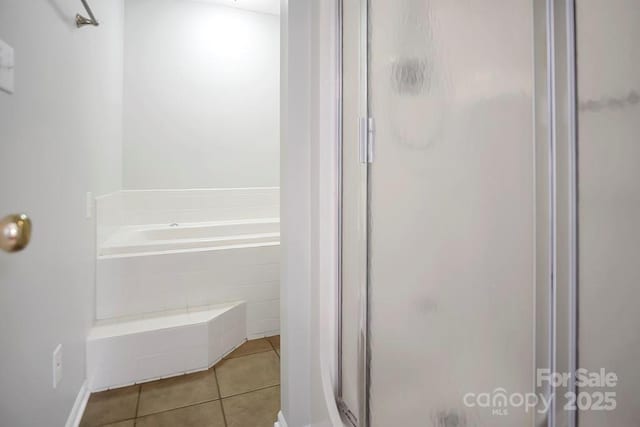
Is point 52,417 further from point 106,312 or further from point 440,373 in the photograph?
point 440,373

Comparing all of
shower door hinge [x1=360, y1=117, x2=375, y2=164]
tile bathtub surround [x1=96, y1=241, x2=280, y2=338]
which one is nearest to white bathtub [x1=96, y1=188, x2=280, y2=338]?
tile bathtub surround [x1=96, y1=241, x2=280, y2=338]

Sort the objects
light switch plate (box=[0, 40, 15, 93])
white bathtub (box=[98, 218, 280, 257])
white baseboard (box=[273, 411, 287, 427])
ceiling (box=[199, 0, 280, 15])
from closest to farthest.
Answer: light switch plate (box=[0, 40, 15, 93])
white baseboard (box=[273, 411, 287, 427])
white bathtub (box=[98, 218, 280, 257])
ceiling (box=[199, 0, 280, 15])

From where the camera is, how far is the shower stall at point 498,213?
0.44 metres

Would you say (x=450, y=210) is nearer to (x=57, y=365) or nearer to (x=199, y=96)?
(x=57, y=365)

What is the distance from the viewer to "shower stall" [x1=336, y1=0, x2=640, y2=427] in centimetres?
44

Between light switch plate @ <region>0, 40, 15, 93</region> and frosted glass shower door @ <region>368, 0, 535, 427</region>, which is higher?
light switch plate @ <region>0, 40, 15, 93</region>

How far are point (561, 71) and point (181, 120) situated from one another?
3332 millimetres

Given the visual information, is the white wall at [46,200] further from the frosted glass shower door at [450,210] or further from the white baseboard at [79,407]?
the frosted glass shower door at [450,210]

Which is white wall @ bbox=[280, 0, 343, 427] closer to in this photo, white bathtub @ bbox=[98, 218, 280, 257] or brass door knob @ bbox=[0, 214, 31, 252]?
brass door knob @ bbox=[0, 214, 31, 252]

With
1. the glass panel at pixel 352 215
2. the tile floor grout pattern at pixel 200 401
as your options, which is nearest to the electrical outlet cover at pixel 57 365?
the tile floor grout pattern at pixel 200 401

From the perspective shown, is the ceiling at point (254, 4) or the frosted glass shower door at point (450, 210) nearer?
the frosted glass shower door at point (450, 210)

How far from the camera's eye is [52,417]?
1.21 meters

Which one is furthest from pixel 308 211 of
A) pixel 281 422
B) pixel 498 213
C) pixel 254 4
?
pixel 254 4

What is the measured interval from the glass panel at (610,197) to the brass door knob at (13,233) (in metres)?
0.92
